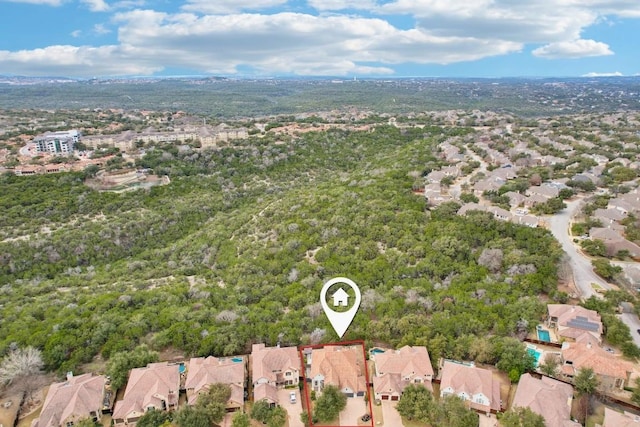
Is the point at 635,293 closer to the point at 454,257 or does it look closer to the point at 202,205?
the point at 454,257

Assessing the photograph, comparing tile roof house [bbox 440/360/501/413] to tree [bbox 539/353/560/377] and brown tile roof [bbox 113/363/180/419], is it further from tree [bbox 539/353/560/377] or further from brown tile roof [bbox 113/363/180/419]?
brown tile roof [bbox 113/363/180/419]

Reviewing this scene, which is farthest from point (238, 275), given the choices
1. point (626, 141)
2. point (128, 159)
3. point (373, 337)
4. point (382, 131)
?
point (626, 141)

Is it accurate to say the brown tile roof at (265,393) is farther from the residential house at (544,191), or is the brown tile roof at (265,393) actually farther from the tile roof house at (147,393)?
the residential house at (544,191)

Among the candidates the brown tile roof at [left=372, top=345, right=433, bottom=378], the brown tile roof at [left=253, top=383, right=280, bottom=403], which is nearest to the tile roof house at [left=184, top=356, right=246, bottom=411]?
the brown tile roof at [left=253, top=383, right=280, bottom=403]

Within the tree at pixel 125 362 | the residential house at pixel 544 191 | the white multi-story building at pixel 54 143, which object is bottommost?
the tree at pixel 125 362

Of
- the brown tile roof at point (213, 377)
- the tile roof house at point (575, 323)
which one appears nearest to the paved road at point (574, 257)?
the tile roof house at point (575, 323)

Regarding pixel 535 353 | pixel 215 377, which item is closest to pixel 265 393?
pixel 215 377

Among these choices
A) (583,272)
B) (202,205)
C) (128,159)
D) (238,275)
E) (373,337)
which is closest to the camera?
(373,337)
